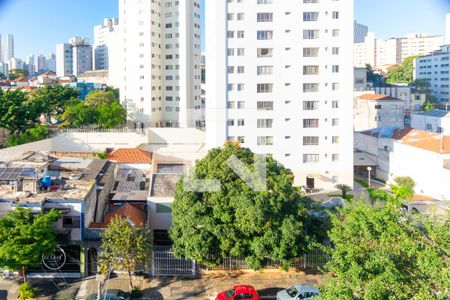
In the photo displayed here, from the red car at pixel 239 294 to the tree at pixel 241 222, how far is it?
1.28ft

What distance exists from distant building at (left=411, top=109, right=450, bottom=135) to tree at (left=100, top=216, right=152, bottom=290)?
12.9m

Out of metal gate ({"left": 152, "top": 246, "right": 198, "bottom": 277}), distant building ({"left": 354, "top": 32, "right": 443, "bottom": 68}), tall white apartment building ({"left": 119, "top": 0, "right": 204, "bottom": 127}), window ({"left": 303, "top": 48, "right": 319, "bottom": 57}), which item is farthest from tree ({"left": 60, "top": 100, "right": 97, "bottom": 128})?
distant building ({"left": 354, "top": 32, "right": 443, "bottom": 68})

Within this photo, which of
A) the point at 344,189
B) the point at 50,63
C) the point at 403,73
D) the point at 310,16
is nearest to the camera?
the point at 344,189

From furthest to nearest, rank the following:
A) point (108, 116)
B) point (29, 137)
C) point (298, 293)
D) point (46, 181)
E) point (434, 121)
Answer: point (108, 116)
point (434, 121)
point (29, 137)
point (46, 181)
point (298, 293)

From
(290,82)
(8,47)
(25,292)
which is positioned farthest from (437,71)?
(8,47)

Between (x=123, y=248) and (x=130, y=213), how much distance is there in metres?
1.75

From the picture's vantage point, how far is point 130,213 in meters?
8.12

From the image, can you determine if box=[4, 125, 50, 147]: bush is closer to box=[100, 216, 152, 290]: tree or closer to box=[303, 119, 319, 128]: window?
box=[303, 119, 319, 128]: window

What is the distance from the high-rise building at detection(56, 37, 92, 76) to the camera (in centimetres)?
4703

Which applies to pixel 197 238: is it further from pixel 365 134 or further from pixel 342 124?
pixel 365 134

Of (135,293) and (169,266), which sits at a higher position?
(169,266)

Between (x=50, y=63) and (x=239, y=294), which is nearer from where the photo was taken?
(x=239, y=294)

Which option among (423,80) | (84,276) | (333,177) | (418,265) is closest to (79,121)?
(333,177)

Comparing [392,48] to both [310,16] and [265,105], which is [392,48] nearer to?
[310,16]
